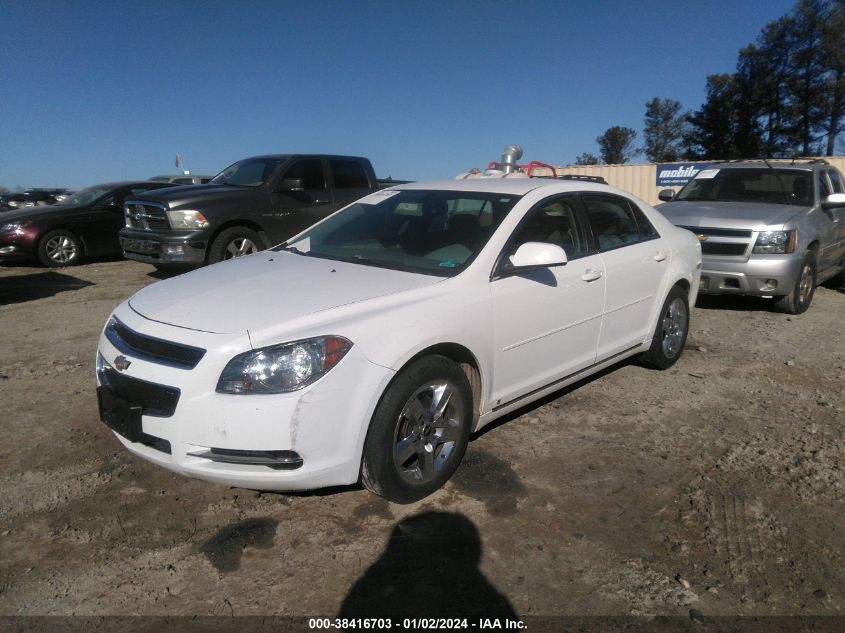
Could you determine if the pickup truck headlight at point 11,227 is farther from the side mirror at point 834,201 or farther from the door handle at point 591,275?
the side mirror at point 834,201

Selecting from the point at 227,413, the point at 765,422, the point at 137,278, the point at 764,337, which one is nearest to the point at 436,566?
the point at 227,413

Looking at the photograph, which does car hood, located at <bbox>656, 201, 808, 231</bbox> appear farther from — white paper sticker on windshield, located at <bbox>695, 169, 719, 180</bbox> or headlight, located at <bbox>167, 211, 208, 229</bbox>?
headlight, located at <bbox>167, 211, 208, 229</bbox>

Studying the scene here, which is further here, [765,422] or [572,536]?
[765,422]

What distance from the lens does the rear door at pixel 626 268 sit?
4.31 metres

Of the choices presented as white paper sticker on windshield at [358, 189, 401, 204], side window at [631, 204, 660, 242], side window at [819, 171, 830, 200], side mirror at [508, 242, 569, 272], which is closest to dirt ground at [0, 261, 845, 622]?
side mirror at [508, 242, 569, 272]

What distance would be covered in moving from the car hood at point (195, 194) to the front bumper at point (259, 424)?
245 inches

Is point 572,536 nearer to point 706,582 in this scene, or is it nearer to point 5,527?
point 706,582

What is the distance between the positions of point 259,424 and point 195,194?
6.80 m

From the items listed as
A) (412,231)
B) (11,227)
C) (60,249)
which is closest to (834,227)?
(412,231)

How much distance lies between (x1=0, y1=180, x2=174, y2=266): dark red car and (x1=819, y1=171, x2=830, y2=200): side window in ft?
36.4

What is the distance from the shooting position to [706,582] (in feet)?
8.52

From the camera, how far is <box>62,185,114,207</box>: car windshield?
11.6 metres

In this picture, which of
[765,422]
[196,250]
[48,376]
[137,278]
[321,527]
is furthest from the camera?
[137,278]

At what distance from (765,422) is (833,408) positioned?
2.12 ft
